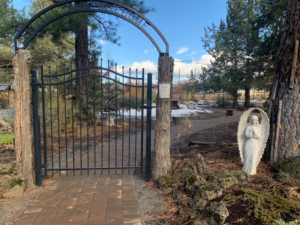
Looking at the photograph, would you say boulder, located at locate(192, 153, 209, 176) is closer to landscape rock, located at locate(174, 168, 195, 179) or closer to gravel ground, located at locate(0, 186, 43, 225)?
landscape rock, located at locate(174, 168, 195, 179)

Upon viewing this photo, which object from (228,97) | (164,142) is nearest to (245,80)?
(228,97)

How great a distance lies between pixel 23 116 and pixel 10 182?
3.46ft

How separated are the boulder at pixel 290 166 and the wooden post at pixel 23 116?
14.4ft

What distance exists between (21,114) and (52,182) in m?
1.33

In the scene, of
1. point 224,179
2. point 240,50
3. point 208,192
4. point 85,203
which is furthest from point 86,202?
point 240,50

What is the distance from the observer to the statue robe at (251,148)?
334 cm

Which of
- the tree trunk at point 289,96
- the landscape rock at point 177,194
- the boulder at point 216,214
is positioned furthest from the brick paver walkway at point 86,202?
the tree trunk at point 289,96

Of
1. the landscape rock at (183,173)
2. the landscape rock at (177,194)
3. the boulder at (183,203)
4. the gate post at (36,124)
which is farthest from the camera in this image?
the landscape rock at (183,173)

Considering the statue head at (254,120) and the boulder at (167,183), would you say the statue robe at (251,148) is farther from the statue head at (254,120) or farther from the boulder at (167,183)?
the boulder at (167,183)

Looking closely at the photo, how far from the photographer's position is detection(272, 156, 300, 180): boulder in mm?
3326

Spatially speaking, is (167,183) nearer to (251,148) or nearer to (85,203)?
(85,203)

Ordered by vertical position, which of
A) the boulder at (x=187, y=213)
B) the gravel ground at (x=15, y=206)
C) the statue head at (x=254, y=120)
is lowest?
the gravel ground at (x=15, y=206)

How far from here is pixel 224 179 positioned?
300cm

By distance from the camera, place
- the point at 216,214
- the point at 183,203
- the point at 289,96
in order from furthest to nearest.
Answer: the point at 289,96 < the point at 183,203 < the point at 216,214
